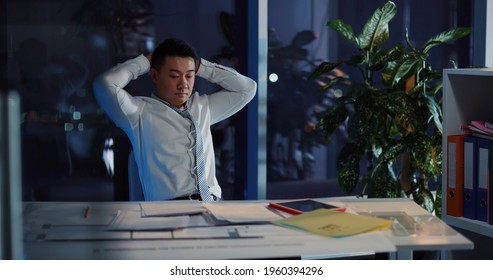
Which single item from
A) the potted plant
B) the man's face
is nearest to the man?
the man's face

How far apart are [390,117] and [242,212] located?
1813mm

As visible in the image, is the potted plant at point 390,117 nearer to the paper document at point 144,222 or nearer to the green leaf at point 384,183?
the green leaf at point 384,183

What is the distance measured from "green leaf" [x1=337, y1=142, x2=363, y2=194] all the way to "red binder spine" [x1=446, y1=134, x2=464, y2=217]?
723 mm

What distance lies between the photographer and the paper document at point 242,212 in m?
2.00

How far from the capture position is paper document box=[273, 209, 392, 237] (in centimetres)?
184

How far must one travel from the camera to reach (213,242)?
5.75 ft

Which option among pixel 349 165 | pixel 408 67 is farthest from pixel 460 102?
pixel 349 165

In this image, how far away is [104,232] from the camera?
182cm

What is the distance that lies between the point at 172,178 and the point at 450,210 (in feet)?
3.78

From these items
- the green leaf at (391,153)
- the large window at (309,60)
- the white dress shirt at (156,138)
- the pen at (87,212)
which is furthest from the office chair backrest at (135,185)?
the large window at (309,60)

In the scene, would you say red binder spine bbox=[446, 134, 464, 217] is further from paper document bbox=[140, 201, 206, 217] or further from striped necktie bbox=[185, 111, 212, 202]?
paper document bbox=[140, 201, 206, 217]

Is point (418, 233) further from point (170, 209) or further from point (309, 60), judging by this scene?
point (309, 60)
